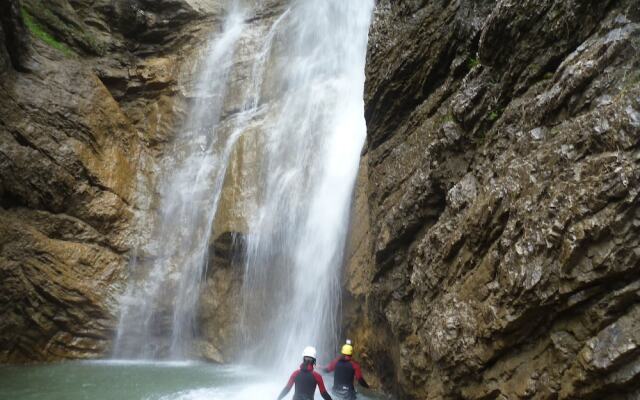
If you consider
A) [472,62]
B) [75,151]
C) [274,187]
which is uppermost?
[75,151]

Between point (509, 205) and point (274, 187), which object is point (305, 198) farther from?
point (509, 205)

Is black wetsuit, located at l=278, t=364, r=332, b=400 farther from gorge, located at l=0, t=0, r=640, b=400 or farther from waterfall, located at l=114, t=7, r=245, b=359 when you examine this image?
waterfall, located at l=114, t=7, r=245, b=359

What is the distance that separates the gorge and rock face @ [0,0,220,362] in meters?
0.06

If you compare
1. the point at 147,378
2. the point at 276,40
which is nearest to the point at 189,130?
the point at 276,40

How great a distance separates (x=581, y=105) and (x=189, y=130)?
14746 millimetres

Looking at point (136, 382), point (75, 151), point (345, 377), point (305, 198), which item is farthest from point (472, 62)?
point (75, 151)

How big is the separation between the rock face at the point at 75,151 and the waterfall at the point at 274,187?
102 cm

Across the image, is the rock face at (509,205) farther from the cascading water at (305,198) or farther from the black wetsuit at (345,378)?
the cascading water at (305,198)

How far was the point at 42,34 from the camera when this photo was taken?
1747cm

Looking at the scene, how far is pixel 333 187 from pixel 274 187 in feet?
7.39

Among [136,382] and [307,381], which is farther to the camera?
[136,382]

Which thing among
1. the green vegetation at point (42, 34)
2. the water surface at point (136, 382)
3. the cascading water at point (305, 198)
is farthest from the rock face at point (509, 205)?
the green vegetation at point (42, 34)

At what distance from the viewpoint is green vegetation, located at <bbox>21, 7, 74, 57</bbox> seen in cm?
1731

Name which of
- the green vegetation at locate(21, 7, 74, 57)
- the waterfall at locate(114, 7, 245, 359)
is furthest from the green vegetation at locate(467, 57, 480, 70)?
the green vegetation at locate(21, 7, 74, 57)
